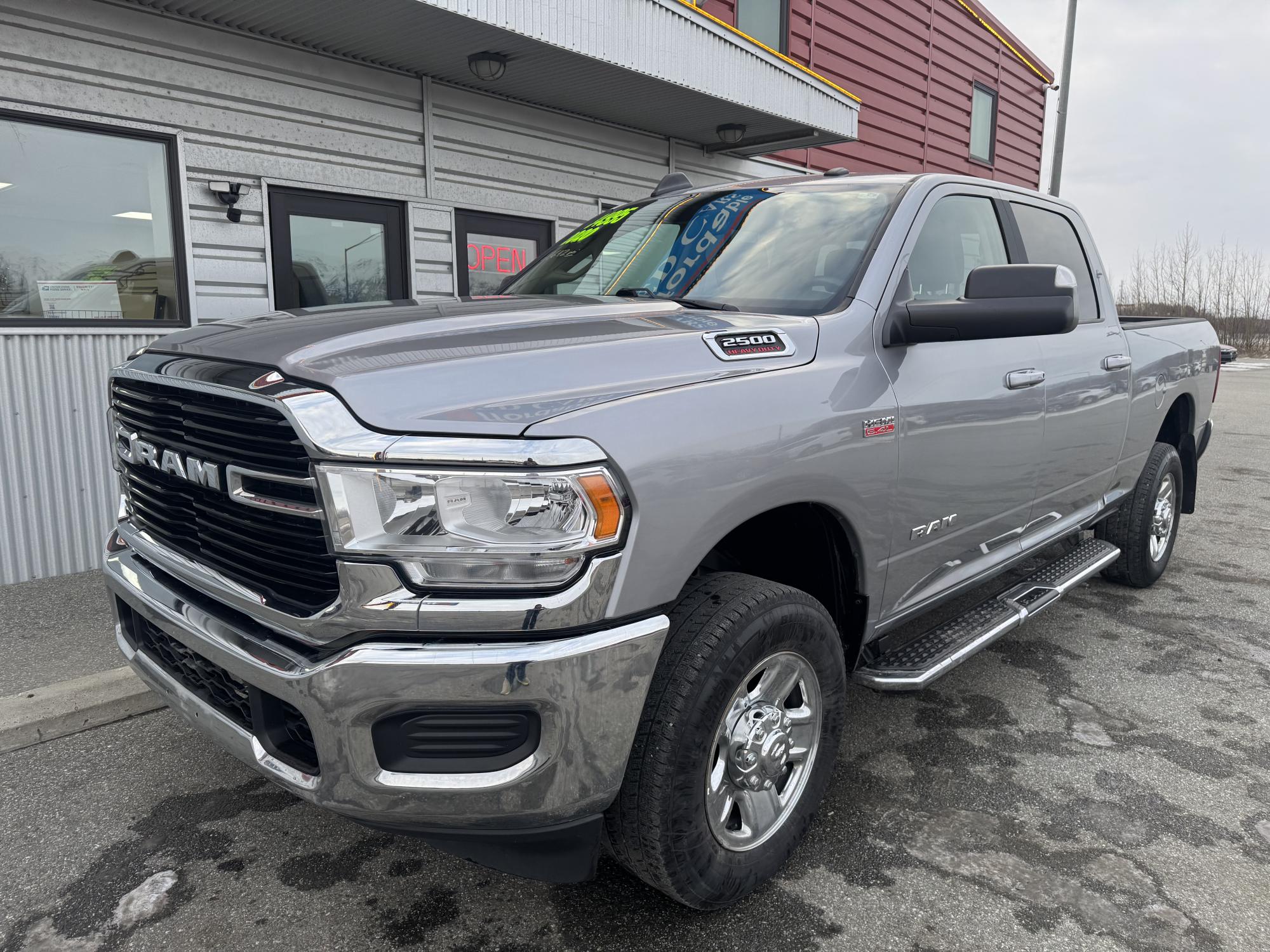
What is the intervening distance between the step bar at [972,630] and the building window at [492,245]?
4.57 m

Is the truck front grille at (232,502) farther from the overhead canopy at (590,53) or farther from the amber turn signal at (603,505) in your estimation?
the overhead canopy at (590,53)

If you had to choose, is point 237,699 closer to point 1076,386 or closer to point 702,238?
point 702,238

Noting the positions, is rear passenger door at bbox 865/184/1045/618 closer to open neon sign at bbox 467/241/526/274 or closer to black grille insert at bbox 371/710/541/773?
black grille insert at bbox 371/710/541/773

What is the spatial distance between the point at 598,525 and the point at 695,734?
0.56 m

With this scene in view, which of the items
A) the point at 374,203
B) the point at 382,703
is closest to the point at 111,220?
the point at 374,203

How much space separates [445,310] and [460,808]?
1315 mm

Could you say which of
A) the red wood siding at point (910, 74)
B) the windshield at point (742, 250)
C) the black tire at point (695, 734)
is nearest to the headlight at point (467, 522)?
the black tire at point (695, 734)

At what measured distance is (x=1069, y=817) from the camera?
2689mm

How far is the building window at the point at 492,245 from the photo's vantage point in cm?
693

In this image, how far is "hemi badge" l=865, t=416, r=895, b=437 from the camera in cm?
245

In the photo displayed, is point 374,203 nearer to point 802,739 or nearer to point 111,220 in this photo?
point 111,220

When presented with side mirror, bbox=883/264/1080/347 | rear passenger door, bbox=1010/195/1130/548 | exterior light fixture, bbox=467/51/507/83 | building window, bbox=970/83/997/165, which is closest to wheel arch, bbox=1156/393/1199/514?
rear passenger door, bbox=1010/195/1130/548

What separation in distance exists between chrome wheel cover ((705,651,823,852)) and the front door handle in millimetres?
1399

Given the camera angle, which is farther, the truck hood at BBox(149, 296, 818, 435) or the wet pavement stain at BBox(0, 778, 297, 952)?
the wet pavement stain at BBox(0, 778, 297, 952)
